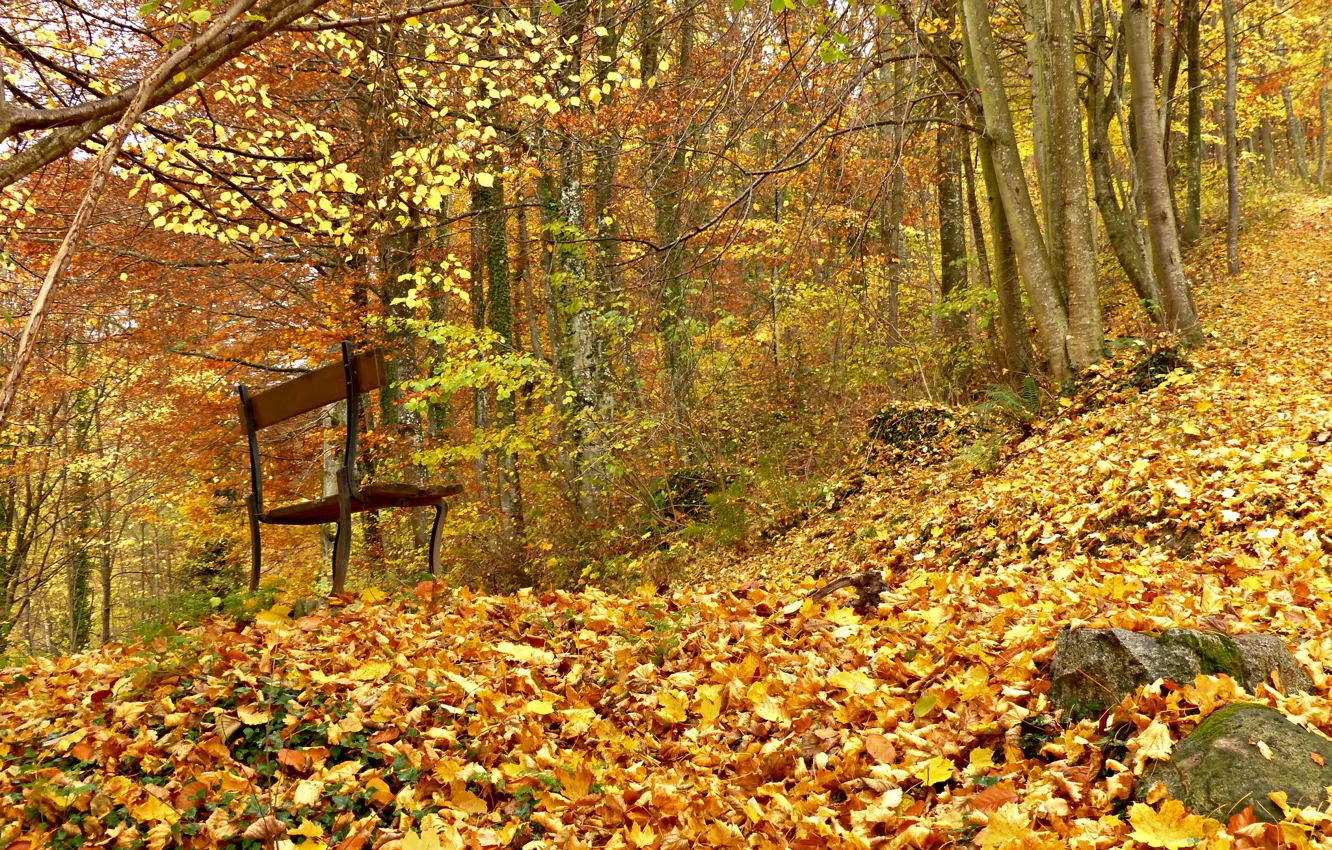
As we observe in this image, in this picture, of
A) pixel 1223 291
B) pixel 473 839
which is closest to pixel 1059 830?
pixel 473 839

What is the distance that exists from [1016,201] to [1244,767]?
23.9 ft

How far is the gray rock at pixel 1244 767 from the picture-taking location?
2.07 metres

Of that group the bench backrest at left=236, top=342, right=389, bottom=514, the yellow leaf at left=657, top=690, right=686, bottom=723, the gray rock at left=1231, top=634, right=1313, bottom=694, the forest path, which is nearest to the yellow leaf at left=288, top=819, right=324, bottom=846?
the yellow leaf at left=657, top=690, right=686, bottom=723

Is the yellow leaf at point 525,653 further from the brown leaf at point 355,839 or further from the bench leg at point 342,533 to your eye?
the brown leaf at point 355,839

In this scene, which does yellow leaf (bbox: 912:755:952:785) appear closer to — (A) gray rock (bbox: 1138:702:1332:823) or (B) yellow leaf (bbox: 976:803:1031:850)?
(B) yellow leaf (bbox: 976:803:1031:850)

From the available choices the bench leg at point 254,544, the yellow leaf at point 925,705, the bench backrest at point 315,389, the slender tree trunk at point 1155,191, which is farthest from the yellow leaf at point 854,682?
the slender tree trunk at point 1155,191

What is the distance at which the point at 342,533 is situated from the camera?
4.66 metres

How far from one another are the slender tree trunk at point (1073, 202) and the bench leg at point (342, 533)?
684cm

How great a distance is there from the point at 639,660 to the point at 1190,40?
15105mm

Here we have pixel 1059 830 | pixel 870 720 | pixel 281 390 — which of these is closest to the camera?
pixel 1059 830

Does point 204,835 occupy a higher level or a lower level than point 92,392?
lower

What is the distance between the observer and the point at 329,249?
1189 cm

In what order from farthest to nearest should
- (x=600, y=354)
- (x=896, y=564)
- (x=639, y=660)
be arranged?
1. (x=600, y=354)
2. (x=896, y=564)
3. (x=639, y=660)

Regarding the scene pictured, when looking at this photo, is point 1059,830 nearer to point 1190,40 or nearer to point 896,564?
point 896,564
